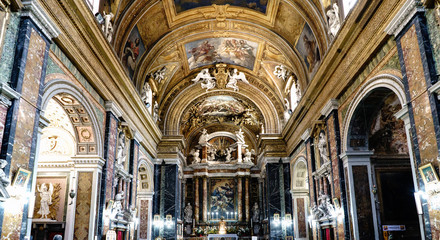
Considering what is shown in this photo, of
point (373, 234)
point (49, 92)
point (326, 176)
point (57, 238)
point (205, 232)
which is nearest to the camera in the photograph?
point (57, 238)

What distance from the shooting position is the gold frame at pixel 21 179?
6817 mm

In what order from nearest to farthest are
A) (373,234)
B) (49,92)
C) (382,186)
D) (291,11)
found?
(49,92)
(373,234)
(382,186)
(291,11)

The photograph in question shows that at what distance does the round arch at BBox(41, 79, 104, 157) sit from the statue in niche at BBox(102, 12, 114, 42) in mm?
2119

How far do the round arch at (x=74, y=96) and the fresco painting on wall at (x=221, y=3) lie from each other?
652 centimetres

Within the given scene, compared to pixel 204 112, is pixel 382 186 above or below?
below

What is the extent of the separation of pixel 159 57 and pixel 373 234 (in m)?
12.0

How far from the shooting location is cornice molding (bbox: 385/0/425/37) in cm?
723

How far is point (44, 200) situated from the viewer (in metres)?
12.1

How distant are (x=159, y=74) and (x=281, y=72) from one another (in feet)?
20.2

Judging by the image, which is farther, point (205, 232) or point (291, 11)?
point (205, 232)

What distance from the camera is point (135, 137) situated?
1530 centimetres

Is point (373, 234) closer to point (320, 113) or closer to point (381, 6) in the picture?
point (320, 113)

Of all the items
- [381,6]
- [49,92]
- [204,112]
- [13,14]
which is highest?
[204,112]

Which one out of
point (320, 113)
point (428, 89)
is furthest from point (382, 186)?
point (428, 89)
